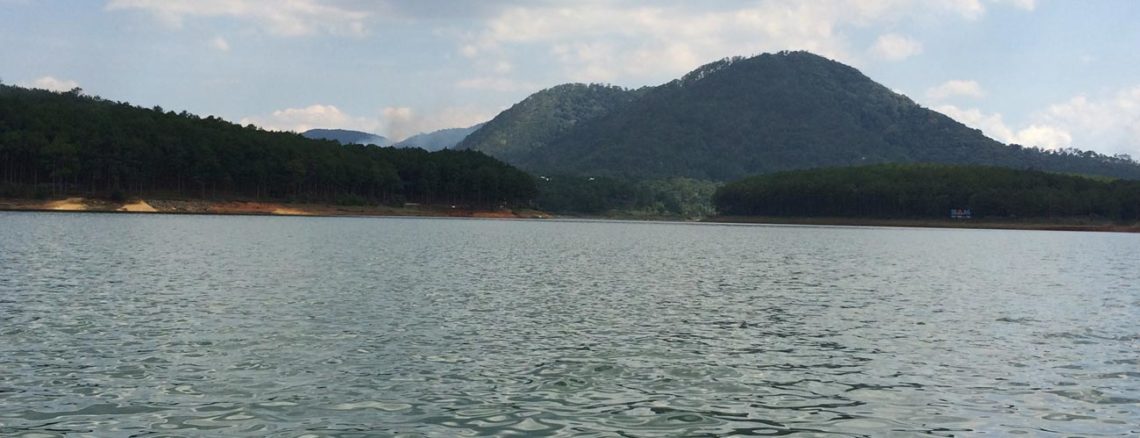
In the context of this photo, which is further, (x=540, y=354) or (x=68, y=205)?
(x=68, y=205)

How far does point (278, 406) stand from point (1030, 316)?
3730 centimetres

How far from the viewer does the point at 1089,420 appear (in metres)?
21.5

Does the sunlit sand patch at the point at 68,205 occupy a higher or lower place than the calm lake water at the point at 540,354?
higher

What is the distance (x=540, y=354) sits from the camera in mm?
28938

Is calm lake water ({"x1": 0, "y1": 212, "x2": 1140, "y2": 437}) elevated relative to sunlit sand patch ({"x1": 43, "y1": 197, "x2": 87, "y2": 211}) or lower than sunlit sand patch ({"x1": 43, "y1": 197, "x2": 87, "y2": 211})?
lower

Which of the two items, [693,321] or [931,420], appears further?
[693,321]

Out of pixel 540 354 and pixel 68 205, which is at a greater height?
pixel 68 205

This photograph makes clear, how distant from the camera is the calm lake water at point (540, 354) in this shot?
20453 mm

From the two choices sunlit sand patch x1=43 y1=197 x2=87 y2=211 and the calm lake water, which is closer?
the calm lake water

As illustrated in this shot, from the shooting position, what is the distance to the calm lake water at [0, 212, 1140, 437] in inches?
805

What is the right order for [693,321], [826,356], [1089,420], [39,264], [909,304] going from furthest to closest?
1. [39,264]
2. [909,304]
3. [693,321]
4. [826,356]
5. [1089,420]

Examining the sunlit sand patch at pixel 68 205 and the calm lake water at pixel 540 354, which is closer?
the calm lake water at pixel 540 354

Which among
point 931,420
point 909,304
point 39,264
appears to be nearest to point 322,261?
point 39,264

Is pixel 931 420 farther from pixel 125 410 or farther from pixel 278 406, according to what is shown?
pixel 125 410
